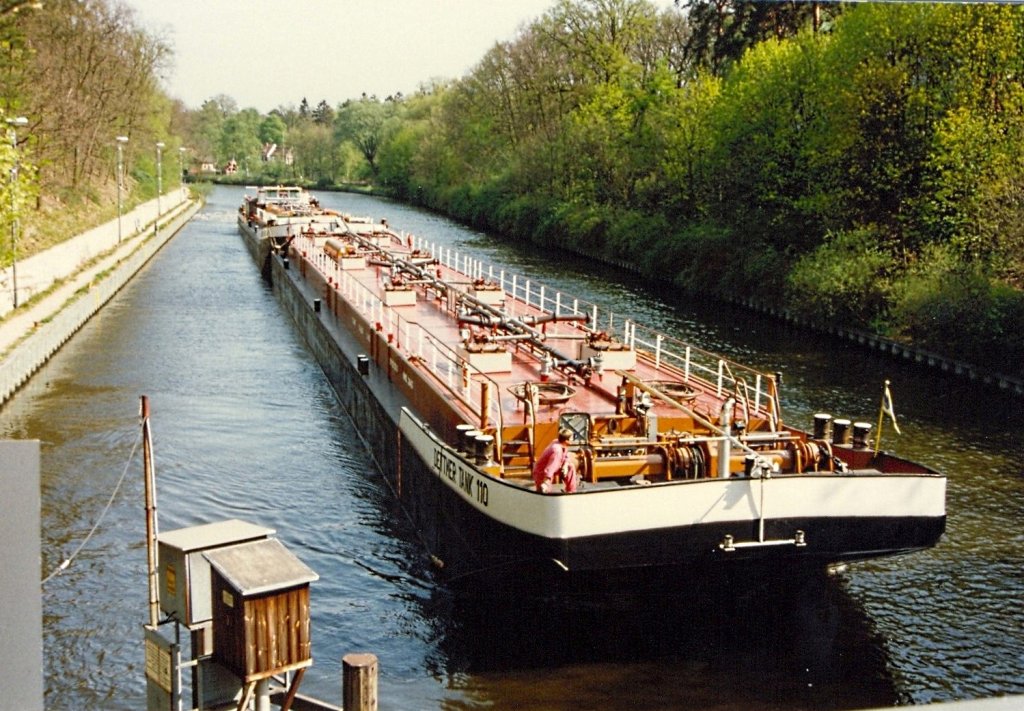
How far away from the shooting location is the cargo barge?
8086 mm

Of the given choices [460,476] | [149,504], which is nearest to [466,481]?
[460,476]

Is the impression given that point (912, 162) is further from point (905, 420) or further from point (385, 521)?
point (385, 521)

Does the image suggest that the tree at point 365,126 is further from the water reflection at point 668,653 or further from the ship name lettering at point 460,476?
the water reflection at point 668,653

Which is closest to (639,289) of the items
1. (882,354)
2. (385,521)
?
(882,354)

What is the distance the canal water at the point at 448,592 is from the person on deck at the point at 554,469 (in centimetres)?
99

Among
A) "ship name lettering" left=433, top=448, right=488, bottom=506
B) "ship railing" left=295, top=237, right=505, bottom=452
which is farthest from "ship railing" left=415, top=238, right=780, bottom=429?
"ship name lettering" left=433, top=448, right=488, bottom=506

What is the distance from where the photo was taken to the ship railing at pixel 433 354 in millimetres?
10680

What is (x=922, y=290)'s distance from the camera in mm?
20953

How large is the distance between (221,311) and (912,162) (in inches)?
628

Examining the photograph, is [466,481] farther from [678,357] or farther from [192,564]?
[192,564]

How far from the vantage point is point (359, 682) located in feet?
20.0

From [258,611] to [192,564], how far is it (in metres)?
0.50

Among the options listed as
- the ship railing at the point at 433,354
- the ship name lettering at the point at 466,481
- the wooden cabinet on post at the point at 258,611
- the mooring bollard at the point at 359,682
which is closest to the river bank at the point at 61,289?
the ship railing at the point at 433,354

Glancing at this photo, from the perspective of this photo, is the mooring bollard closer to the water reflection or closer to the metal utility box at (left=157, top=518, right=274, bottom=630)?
the metal utility box at (left=157, top=518, right=274, bottom=630)
